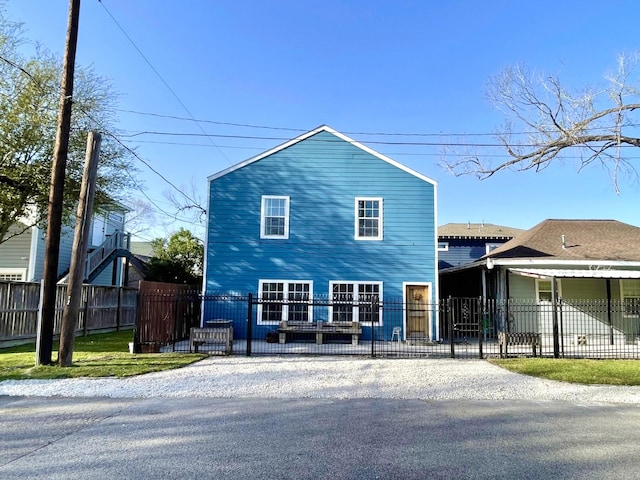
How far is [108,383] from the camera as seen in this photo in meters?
8.20

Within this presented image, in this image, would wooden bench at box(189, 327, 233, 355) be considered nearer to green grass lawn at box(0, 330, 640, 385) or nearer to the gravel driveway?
green grass lawn at box(0, 330, 640, 385)

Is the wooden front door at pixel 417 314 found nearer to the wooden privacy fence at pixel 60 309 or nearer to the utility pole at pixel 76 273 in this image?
the wooden privacy fence at pixel 60 309

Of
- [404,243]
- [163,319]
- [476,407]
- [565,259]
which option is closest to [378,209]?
[404,243]

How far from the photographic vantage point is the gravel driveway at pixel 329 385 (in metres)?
7.55

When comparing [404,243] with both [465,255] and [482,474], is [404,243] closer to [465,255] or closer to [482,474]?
[482,474]

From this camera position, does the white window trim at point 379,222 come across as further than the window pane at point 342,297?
Yes

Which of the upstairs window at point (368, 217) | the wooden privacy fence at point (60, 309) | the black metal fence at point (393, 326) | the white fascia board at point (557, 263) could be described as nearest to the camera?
the wooden privacy fence at point (60, 309)

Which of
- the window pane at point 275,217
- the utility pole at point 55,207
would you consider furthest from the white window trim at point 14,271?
the utility pole at point 55,207

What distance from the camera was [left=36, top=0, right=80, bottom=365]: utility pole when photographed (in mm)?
9445

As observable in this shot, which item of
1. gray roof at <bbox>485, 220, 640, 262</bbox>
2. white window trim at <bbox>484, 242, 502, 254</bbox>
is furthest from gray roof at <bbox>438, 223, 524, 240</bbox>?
gray roof at <bbox>485, 220, 640, 262</bbox>

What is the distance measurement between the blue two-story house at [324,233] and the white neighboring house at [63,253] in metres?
6.46

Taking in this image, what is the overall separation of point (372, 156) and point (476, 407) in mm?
10789

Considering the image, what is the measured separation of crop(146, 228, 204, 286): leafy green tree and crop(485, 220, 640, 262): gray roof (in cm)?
1403

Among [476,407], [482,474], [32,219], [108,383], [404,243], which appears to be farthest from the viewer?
[32,219]
